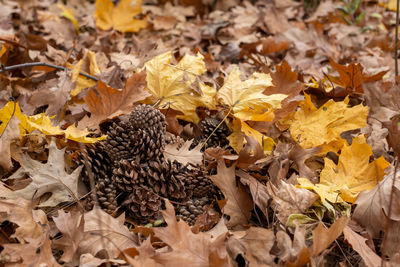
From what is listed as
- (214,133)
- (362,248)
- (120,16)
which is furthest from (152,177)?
(120,16)

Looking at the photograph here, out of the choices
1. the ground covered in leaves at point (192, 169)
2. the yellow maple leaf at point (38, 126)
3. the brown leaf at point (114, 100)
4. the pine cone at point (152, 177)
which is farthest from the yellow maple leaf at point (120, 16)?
the pine cone at point (152, 177)

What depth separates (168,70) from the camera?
6.05 ft

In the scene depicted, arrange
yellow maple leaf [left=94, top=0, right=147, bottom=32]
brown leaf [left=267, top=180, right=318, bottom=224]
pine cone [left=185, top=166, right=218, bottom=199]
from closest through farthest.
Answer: brown leaf [left=267, top=180, right=318, bottom=224] → pine cone [left=185, top=166, right=218, bottom=199] → yellow maple leaf [left=94, top=0, right=147, bottom=32]

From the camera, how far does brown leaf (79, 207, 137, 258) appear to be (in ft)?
4.01

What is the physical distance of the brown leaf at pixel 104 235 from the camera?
4.01 ft

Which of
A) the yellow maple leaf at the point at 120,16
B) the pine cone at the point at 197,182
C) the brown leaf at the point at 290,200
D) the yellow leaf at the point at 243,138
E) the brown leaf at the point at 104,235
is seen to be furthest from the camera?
the yellow maple leaf at the point at 120,16

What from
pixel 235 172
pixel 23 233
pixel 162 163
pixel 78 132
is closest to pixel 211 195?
pixel 235 172

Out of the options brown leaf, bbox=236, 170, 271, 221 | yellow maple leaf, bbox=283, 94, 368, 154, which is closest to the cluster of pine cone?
brown leaf, bbox=236, 170, 271, 221

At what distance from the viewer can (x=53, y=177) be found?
1418 mm

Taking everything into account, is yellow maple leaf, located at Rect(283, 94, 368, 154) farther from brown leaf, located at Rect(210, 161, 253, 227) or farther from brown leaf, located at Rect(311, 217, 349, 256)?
brown leaf, located at Rect(311, 217, 349, 256)

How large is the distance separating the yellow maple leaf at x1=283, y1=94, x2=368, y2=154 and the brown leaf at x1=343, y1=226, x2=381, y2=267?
19.0 inches

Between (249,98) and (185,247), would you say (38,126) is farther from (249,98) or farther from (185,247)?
(249,98)

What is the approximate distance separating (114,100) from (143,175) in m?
0.43

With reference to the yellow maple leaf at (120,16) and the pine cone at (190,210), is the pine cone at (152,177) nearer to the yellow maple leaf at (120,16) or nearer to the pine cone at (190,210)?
the pine cone at (190,210)
